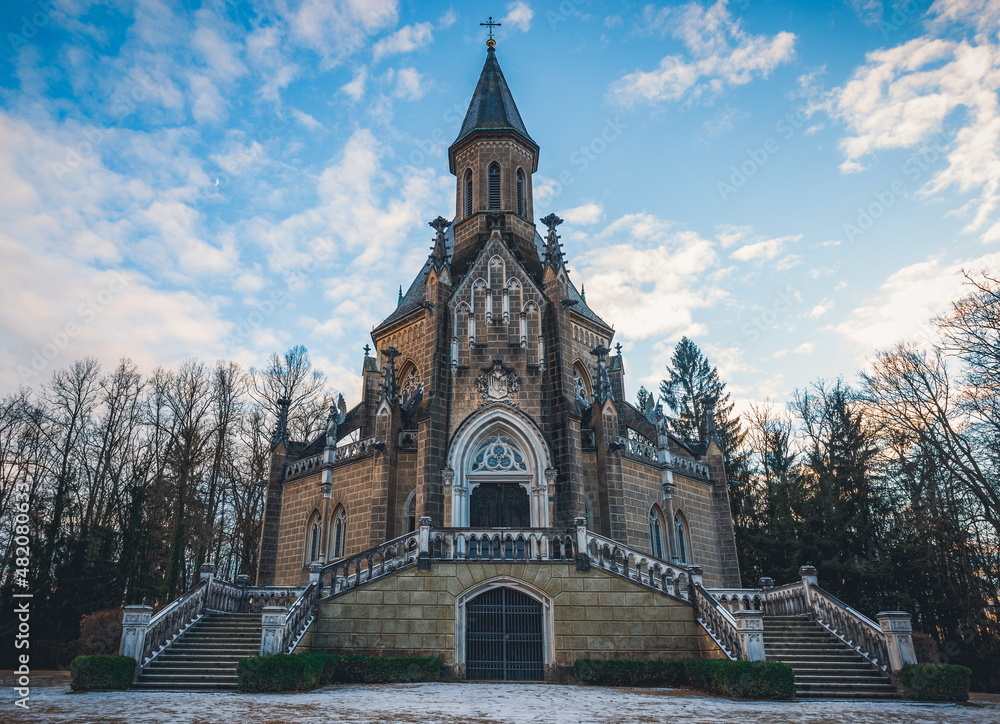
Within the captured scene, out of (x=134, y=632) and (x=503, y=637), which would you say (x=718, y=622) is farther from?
(x=134, y=632)

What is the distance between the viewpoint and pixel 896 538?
92.2 feet

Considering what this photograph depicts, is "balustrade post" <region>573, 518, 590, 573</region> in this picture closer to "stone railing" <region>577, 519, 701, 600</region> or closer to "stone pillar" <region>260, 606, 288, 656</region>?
"stone railing" <region>577, 519, 701, 600</region>

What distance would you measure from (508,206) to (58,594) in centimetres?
2452

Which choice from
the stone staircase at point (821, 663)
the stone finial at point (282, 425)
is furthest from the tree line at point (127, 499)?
the stone staircase at point (821, 663)

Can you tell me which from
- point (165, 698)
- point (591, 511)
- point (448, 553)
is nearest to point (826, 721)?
point (448, 553)

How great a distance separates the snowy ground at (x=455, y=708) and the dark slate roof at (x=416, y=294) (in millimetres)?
16434

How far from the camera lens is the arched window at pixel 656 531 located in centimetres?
2309

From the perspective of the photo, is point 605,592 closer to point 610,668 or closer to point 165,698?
point 610,668

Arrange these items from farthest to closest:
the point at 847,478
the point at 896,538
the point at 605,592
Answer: the point at 847,478 < the point at 896,538 < the point at 605,592

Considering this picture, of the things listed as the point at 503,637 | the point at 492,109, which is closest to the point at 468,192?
the point at 492,109

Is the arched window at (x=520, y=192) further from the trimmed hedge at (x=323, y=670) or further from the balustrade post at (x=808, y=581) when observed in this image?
the trimmed hedge at (x=323, y=670)

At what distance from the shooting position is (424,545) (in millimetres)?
16609

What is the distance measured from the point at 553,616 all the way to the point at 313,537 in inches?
453

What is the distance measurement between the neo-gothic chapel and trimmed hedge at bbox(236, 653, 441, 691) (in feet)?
2.13
